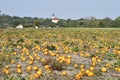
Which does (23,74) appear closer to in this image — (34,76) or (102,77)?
(34,76)

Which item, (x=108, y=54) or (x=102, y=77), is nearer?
(x=102, y=77)

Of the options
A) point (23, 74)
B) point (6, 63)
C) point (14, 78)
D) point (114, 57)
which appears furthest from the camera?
point (114, 57)

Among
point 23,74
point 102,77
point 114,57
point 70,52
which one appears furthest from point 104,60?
point 23,74

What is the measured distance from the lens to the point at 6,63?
10.1 metres

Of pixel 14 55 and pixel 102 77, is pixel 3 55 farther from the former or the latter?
pixel 102 77

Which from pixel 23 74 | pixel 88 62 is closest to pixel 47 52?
pixel 88 62

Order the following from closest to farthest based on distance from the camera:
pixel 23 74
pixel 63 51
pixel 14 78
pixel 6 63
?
pixel 14 78, pixel 23 74, pixel 6 63, pixel 63 51

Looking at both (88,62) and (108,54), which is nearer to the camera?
(88,62)

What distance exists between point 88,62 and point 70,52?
7.49ft

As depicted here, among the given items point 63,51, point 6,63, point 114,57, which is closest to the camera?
point 6,63

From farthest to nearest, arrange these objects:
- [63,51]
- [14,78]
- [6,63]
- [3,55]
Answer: [63,51] → [3,55] → [6,63] → [14,78]

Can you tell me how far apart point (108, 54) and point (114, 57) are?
0.98 feet

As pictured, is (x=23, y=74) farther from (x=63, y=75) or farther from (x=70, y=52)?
(x=70, y=52)

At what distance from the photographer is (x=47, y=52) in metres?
11.8
